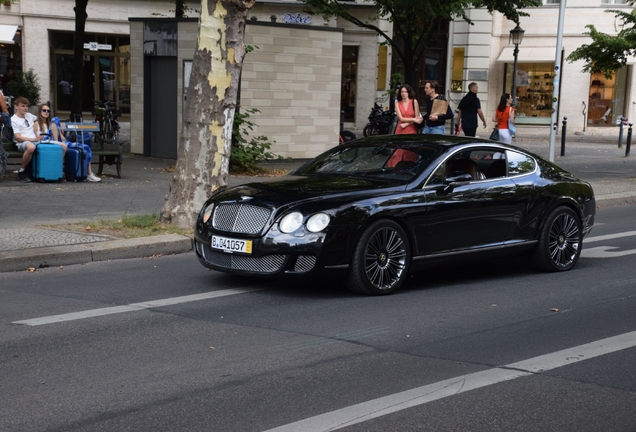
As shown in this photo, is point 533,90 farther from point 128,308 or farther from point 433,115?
point 128,308

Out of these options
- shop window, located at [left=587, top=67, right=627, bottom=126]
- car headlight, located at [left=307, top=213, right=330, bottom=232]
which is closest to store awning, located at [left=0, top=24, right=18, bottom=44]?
car headlight, located at [left=307, top=213, right=330, bottom=232]

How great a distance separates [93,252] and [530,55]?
101 feet

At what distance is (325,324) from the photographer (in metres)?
7.03

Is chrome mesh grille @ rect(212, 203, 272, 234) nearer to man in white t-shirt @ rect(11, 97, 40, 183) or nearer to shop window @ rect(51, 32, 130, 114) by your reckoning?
man in white t-shirt @ rect(11, 97, 40, 183)

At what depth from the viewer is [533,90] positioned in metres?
38.4

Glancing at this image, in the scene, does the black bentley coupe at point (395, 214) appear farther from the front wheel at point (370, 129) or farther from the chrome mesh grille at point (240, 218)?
the front wheel at point (370, 129)

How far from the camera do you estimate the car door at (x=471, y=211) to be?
8461 millimetres

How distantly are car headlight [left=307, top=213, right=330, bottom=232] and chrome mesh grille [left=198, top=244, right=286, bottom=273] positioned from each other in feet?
1.14

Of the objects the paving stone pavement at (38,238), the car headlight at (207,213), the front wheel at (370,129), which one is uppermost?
the car headlight at (207,213)

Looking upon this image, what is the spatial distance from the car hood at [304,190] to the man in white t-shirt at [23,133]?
25.4ft

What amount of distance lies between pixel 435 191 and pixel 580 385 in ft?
10.8

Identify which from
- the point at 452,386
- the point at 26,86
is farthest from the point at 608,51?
the point at 452,386

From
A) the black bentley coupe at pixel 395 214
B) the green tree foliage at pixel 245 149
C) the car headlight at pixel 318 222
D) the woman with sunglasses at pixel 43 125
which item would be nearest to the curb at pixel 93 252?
the black bentley coupe at pixel 395 214

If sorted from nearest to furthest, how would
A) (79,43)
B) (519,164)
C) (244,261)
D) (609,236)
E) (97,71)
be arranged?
(244,261)
(519,164)
(609,236)
(79,43)
(97,71)
